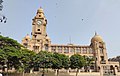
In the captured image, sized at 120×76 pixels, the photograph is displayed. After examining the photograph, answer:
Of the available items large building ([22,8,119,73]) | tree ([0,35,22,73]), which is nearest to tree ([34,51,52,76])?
tree ([0,35,22,73])

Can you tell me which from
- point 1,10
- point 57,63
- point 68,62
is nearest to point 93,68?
point 68,62

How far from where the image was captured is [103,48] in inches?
3233

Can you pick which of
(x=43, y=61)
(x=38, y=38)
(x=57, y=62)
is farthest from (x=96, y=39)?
(x=43, y=61)

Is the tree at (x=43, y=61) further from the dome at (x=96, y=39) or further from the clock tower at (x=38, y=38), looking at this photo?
the dome at (x=96, y=39)

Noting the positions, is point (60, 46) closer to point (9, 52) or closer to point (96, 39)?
point (96, 39)

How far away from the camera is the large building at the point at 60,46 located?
76.6 meters

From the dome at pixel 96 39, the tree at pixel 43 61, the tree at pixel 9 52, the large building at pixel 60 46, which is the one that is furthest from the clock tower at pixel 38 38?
the tree at pixel 9 52

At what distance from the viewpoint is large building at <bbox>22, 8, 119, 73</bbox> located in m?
76.6

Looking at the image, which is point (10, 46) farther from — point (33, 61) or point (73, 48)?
point (73, 48)

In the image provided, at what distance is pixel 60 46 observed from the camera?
82750 millimetres

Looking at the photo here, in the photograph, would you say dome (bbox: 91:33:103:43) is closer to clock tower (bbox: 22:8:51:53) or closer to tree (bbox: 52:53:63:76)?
clock tower (bbox: 22:8:51:53)

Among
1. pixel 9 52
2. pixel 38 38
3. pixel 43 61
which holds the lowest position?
pixel 43 61

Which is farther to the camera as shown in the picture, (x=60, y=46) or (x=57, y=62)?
(x=60, y=46)

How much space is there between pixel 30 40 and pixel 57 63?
29880mm
